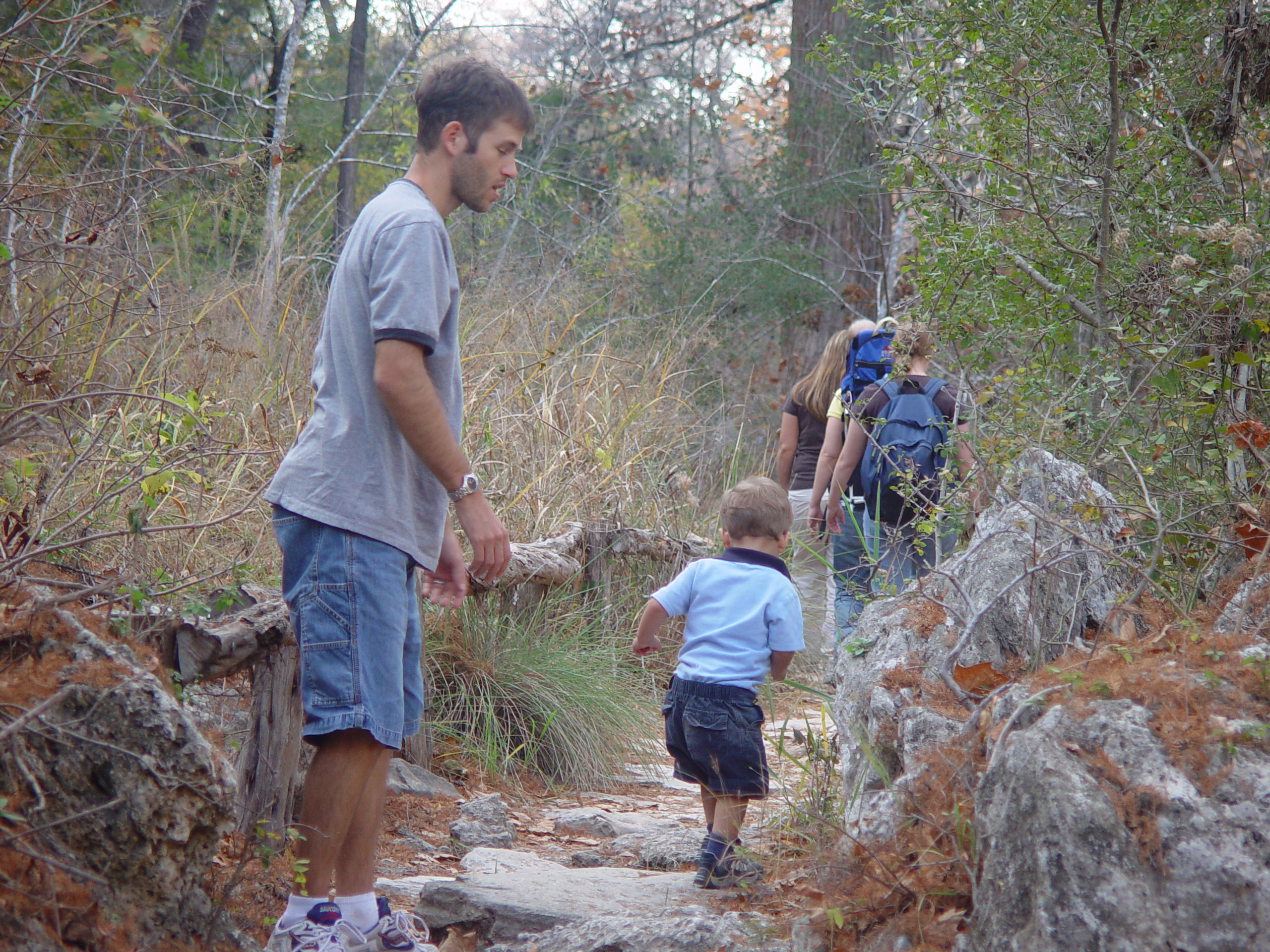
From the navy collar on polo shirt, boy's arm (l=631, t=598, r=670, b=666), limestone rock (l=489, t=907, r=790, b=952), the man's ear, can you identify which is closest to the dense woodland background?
the man's ear

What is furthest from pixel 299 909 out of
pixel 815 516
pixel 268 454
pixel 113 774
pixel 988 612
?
pixel 815 516

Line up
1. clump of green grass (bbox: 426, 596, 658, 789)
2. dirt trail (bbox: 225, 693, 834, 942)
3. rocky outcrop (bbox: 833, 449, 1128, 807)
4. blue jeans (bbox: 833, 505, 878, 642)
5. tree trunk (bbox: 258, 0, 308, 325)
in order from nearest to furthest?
rocky outcrop (bbox: 833, 449, 1128, 807) < dirt trail (bbox: 225, 693, 834, 942) < blue jeans (bbox: 833, 505, 878, 642) < clump of green grass (bbox: 426, 596, 658, 789) < tree trunk (bbox: 258, 0, 308, 325)

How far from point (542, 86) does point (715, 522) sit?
8.53 m

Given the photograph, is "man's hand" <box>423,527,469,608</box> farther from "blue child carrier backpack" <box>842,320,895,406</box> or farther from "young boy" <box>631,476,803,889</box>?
"blue child carrier backpack" <box>842,320,895,406</box>

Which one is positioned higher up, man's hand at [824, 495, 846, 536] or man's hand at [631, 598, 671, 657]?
man's hand at [824, 495, 846, 536]

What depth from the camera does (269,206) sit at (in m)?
7.31

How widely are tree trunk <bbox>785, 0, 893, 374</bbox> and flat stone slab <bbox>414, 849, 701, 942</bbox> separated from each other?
316 inches

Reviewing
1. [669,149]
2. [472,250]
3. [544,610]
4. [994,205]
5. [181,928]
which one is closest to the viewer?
[181,928]

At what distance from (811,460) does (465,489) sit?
13.1 feet

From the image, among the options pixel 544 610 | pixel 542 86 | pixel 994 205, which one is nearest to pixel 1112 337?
pixel 994 205

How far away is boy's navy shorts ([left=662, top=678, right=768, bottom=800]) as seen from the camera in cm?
328

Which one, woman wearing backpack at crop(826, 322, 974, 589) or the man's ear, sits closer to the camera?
the man's ear

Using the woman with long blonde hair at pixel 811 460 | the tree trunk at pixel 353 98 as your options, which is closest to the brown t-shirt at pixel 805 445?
the woman with long blonde hair at pixel 811 460

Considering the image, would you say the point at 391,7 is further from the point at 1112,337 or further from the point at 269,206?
the point at 1112,337
